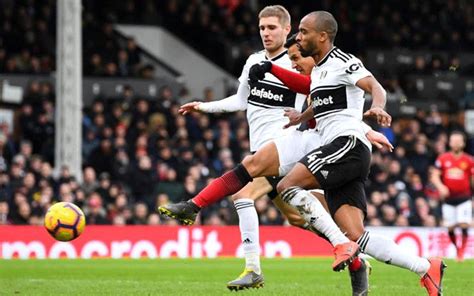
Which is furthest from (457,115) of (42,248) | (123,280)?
(123,280)

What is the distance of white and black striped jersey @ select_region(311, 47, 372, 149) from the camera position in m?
9.25

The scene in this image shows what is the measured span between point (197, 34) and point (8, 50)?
6.59 metres

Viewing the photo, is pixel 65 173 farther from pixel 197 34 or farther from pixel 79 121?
pixel 197 34

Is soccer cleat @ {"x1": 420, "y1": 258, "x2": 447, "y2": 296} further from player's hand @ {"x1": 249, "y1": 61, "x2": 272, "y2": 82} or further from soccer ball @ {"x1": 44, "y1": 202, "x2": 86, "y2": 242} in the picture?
soccer ball @ {"x1": 44, "y1": 202, "x2": 86, "y2": 242}

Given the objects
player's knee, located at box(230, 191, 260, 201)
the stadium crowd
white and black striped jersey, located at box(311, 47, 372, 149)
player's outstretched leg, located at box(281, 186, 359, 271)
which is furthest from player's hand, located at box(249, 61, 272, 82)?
the stadium crowd

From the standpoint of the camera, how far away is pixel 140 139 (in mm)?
22734

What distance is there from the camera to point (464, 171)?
2022cm

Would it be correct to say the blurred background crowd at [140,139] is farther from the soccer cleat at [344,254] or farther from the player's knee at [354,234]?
the soccer cleat at [344,254]

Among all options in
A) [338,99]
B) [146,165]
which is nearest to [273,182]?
[338,99]

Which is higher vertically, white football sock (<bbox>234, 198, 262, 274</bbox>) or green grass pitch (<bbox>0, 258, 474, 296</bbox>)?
white football sock (<bbox>234, 198, 262, 274</bbox>)

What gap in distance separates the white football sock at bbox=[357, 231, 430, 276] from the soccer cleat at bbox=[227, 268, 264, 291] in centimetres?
203

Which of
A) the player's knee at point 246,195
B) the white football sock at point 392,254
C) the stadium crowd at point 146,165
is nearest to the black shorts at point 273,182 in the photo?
the player's knee at point 246,195

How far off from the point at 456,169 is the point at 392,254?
11.4 m

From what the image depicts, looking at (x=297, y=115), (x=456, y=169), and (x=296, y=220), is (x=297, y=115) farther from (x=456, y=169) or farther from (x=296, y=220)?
(x=456, y=169)
